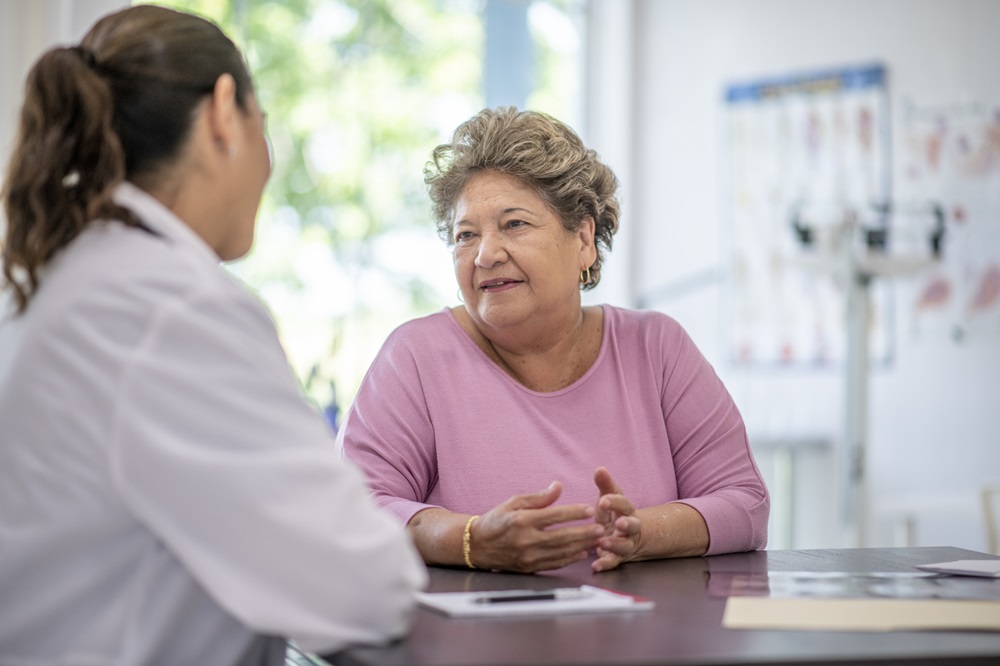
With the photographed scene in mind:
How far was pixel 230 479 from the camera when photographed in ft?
3.27

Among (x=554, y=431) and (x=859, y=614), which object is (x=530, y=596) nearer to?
(x=859, y=614)

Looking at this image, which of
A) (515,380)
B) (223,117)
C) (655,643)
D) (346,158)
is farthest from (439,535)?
(346,158)

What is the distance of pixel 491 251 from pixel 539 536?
655mm

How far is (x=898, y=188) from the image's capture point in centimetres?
400

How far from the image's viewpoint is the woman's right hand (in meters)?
1.43

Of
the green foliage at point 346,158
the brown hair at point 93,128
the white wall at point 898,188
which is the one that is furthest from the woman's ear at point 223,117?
the white wall at point 898,188

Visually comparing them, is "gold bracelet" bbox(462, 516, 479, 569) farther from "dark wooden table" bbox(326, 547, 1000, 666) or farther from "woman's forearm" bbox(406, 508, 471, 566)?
"dark wooden table" bbox(326, 547, 1000, 666)

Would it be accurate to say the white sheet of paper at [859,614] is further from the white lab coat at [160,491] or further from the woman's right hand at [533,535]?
the white lab coat at [160,491]

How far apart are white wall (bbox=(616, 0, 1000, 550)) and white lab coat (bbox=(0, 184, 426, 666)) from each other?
2.96 meters

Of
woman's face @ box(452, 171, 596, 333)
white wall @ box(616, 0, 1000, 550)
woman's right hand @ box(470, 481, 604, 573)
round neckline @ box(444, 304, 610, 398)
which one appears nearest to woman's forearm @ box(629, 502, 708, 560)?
woman's right hand @ box(470, 481, 604, 573)

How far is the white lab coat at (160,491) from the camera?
100 cm

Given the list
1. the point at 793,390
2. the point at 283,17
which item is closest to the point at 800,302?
the point at 793,390

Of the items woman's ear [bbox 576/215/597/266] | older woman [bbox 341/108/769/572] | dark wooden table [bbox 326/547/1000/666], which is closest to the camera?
dark wooden table [bbox 326/547/1000/666]

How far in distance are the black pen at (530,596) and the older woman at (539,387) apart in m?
0.34
